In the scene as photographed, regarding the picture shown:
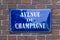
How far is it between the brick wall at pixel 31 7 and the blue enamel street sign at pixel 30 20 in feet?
0.26

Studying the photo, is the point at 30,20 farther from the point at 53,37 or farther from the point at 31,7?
the point at 53,37

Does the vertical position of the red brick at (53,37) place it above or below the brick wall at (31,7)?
below

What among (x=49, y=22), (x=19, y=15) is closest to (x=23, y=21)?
(x=19, y=15)

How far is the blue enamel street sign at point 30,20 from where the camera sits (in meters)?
4.88

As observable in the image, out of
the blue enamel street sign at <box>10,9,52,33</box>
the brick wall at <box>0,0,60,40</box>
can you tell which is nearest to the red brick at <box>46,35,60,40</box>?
the brick wall at <box>0,0,60,40</box>

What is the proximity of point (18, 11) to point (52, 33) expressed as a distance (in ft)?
2.57

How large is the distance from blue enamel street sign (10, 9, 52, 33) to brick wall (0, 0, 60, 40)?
8cm

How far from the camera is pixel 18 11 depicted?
4.89 metres

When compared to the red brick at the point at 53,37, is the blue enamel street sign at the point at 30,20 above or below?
above

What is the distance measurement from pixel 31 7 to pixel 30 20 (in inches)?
9.9

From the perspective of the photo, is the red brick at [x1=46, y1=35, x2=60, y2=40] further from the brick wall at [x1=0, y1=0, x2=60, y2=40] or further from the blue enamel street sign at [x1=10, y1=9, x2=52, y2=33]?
the blue enamel street sign at [x1=10, y1=9, x2=52, y2=33]

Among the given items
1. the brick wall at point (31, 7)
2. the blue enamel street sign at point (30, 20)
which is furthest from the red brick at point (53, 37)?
the blue enamel street sign at point (30, 20)

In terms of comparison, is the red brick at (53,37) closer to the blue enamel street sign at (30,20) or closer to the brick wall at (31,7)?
the brick wall at (31,7)

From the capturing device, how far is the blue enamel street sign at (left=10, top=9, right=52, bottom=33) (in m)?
4.88
